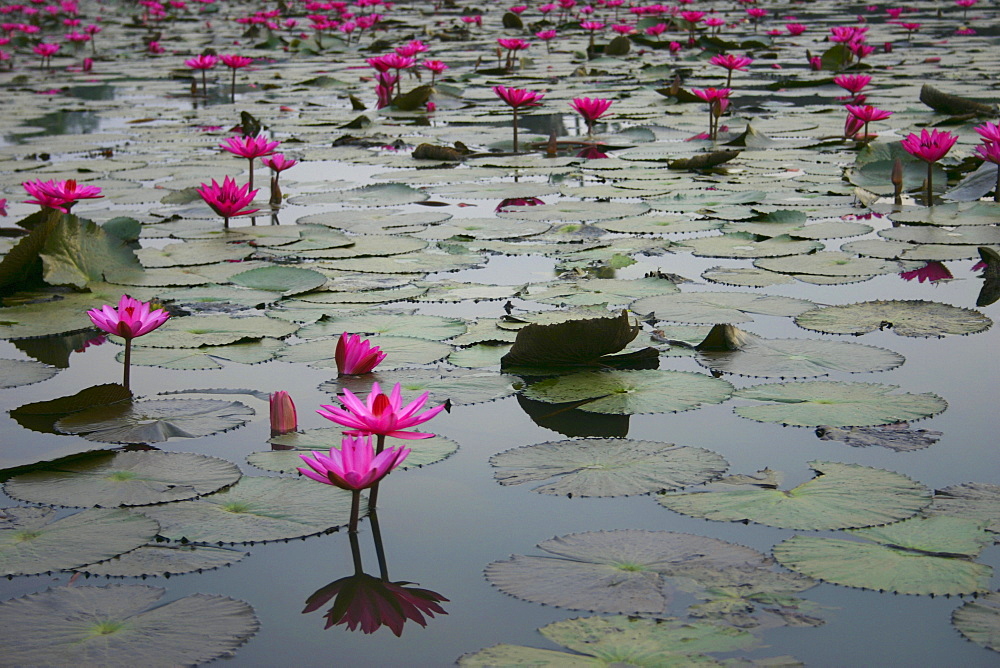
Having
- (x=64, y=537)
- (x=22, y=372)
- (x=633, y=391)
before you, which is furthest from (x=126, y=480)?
(x=633, y=391)

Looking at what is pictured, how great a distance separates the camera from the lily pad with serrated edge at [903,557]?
4.10ft

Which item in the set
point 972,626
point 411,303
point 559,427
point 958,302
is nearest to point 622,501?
point 559,427

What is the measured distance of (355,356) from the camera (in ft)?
6.59

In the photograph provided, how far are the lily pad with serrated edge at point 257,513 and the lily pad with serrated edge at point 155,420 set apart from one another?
26 cm

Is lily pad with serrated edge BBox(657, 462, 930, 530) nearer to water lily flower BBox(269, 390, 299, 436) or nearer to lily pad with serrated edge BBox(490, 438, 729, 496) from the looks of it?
lily pad with serrated edge BBox(490, 438, 729, 496)

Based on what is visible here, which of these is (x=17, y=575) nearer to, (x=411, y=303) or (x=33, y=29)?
(x=411, y=303)

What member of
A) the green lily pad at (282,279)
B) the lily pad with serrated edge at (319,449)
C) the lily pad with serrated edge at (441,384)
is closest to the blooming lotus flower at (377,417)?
the lily pad with serrated edge at (319,449)

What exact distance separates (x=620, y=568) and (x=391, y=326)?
1165 mm

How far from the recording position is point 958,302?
8.07 ft

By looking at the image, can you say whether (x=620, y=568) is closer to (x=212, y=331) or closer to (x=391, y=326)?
(x=391, y=326)

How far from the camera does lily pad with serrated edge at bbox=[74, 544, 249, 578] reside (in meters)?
1.33

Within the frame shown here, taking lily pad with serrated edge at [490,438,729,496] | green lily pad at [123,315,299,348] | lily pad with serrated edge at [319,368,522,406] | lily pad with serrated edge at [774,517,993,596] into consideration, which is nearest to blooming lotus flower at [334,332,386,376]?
lily pad with serrated edge at [319,368,522,406]

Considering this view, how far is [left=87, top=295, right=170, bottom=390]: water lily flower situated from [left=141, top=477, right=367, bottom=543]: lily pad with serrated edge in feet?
1.61

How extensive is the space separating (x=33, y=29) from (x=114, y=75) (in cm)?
358
